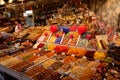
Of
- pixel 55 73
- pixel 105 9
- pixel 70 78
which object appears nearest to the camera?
pixel 70 78

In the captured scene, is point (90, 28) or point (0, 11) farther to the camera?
point (0, 11)

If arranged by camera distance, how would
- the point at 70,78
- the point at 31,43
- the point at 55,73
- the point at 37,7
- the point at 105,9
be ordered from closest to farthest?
the point at 70,78 → the point at 55,73 → the point at 31,43 → the point at 105,9 → the point at 37,7

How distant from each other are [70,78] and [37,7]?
701cm

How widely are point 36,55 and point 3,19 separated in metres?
7.94

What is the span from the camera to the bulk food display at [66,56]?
2.90m

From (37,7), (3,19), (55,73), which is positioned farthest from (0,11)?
(55,73)

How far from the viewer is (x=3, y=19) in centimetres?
1096

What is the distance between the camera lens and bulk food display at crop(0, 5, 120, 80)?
2.90m

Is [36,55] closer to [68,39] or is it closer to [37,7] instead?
[68,39]

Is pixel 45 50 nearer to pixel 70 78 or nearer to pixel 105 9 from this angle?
pixel 70 78

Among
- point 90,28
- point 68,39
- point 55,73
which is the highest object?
point 90,28

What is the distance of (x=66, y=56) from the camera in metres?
3.64

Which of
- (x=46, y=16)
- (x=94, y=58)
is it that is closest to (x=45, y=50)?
(x=94, y=58)

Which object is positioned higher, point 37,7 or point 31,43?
point 37,7
